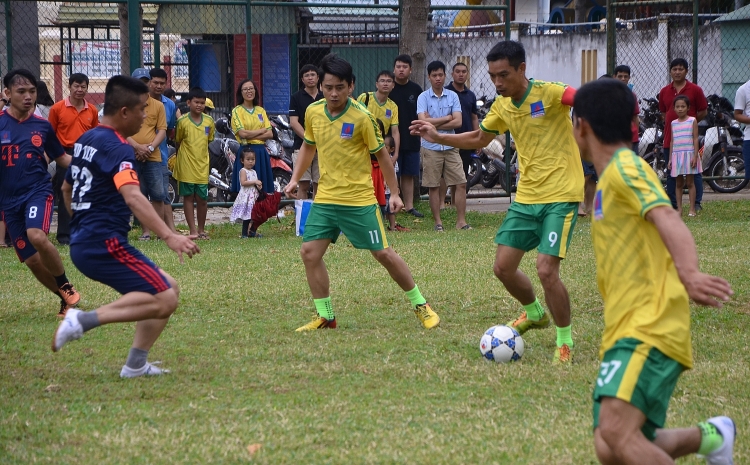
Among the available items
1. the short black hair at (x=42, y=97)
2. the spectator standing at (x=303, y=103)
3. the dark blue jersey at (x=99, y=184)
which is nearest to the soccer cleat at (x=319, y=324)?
the dark blue jersey at (x=99, y=184)

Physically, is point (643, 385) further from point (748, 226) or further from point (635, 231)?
point (748, 226)

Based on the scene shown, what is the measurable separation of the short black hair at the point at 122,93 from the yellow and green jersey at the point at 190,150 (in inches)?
268

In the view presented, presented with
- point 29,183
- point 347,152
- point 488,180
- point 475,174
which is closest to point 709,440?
point 347,152

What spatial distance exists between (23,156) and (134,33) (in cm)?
590

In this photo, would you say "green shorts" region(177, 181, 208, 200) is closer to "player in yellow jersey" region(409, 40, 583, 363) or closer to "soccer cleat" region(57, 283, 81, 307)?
"soccer cleat" region(57, 283, 81, 307)

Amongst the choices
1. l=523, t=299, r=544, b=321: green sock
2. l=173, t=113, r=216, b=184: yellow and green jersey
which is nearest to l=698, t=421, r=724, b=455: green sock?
l=523, t=299, r=544, b=321: green sock

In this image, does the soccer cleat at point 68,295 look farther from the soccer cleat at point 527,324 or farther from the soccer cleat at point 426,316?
the soccer cleat at point 527,324

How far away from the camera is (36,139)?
306 inches

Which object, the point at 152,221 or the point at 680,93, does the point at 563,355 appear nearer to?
the point at 152,221

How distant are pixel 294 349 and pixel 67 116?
6078 millimetres

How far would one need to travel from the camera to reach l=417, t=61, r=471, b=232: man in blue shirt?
12781 mm

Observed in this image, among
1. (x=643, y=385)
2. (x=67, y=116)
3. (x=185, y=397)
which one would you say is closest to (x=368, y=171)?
(x=185, y=397)

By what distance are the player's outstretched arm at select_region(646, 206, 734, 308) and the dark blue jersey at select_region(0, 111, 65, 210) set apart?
224 inches

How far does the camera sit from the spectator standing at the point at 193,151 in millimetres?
12320
